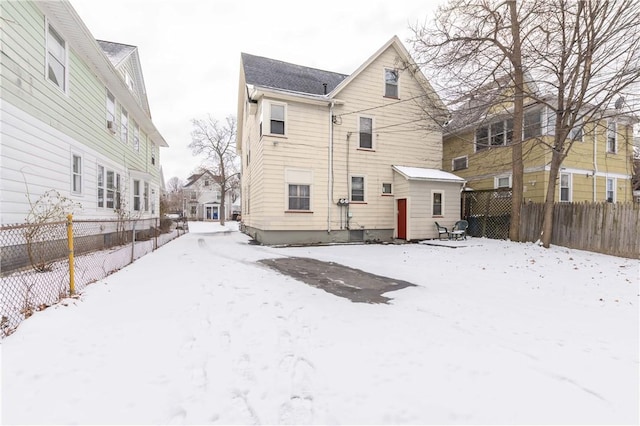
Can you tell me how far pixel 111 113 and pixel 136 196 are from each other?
4695 millimetres

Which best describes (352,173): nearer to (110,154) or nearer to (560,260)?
(560,260)

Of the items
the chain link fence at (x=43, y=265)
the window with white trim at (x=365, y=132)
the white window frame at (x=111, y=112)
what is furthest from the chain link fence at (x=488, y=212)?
the white window frame at (x=111, y=112)

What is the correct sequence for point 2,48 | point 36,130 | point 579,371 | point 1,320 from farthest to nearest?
1. point 36,130
2. point 2,48
3. point 1,320
4. point 579,371

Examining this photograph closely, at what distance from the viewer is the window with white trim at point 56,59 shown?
7078mm

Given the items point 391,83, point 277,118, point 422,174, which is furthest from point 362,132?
point 277,118

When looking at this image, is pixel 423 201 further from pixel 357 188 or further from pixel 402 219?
pixel 357 188

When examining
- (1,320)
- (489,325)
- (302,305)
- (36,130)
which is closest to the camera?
(1,320)

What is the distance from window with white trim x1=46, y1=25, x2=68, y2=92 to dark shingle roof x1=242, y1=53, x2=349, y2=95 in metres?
6.26

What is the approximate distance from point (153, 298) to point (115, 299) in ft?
1.77

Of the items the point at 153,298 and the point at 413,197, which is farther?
the point at 413,197

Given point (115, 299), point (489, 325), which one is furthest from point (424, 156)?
point (115, 299)

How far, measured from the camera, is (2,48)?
5.42m

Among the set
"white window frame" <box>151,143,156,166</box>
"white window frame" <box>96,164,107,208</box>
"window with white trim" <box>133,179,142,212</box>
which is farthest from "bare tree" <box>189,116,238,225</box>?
"white window frame" <box>96,164,107,208</box>

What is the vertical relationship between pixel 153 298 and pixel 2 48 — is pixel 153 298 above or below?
below
